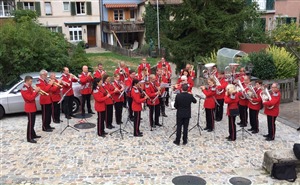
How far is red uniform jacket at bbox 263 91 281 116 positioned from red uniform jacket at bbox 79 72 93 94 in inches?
252

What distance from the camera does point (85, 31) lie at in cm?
4284

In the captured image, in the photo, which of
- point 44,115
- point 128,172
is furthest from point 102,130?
point 128,172

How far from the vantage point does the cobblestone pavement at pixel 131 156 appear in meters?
7.98

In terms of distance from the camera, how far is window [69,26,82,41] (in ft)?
139

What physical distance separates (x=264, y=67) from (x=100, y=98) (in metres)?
8.33

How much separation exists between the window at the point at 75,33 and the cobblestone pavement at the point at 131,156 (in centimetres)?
3232

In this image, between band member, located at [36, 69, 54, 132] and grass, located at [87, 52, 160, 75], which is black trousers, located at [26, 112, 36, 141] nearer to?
band member, located at [36, 69, 54, 132]

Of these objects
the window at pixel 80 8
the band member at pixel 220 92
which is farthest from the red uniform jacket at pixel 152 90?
the window at pixel 80 8

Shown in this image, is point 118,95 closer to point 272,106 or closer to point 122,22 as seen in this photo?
point 272,106

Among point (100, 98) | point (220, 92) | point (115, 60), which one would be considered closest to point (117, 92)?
point (100, 98)

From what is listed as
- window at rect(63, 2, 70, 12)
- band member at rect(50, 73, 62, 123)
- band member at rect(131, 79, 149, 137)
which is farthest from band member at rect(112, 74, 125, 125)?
window at rect(63, 2, 70, 12)

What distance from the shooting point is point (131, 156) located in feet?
30.0

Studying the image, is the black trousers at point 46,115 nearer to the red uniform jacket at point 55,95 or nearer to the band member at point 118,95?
the red uniform jacket at point 55,95

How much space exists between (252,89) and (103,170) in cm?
545
